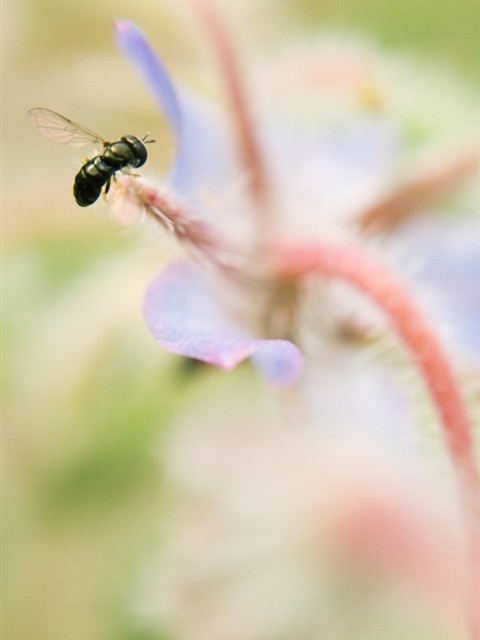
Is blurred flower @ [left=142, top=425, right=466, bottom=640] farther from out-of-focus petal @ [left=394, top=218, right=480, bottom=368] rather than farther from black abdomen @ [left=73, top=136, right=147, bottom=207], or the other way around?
black abdomen @ [left=73, top=136, right=147, bottom=207]

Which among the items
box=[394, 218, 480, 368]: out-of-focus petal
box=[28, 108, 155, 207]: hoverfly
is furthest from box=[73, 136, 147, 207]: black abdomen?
box=[394, 218, 480, 368]: out-of-focus petal

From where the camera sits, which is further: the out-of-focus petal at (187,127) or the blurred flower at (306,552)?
the blurred flower at (306,552)

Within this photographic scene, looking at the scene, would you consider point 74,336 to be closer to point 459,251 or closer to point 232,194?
point 232,194

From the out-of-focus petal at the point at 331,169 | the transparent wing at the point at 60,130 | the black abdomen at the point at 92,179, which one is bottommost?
the black abdomen at the point at 92,179

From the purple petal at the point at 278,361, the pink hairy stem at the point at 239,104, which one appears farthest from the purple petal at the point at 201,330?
the pink hairy stem at the point at 239,104

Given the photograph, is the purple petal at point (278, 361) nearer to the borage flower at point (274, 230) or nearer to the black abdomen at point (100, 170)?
the borage flower at point (274, 230)

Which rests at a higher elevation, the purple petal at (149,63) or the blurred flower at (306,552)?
the purple petal at (149,63)

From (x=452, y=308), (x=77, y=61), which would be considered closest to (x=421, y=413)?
(x=452, y=308)
